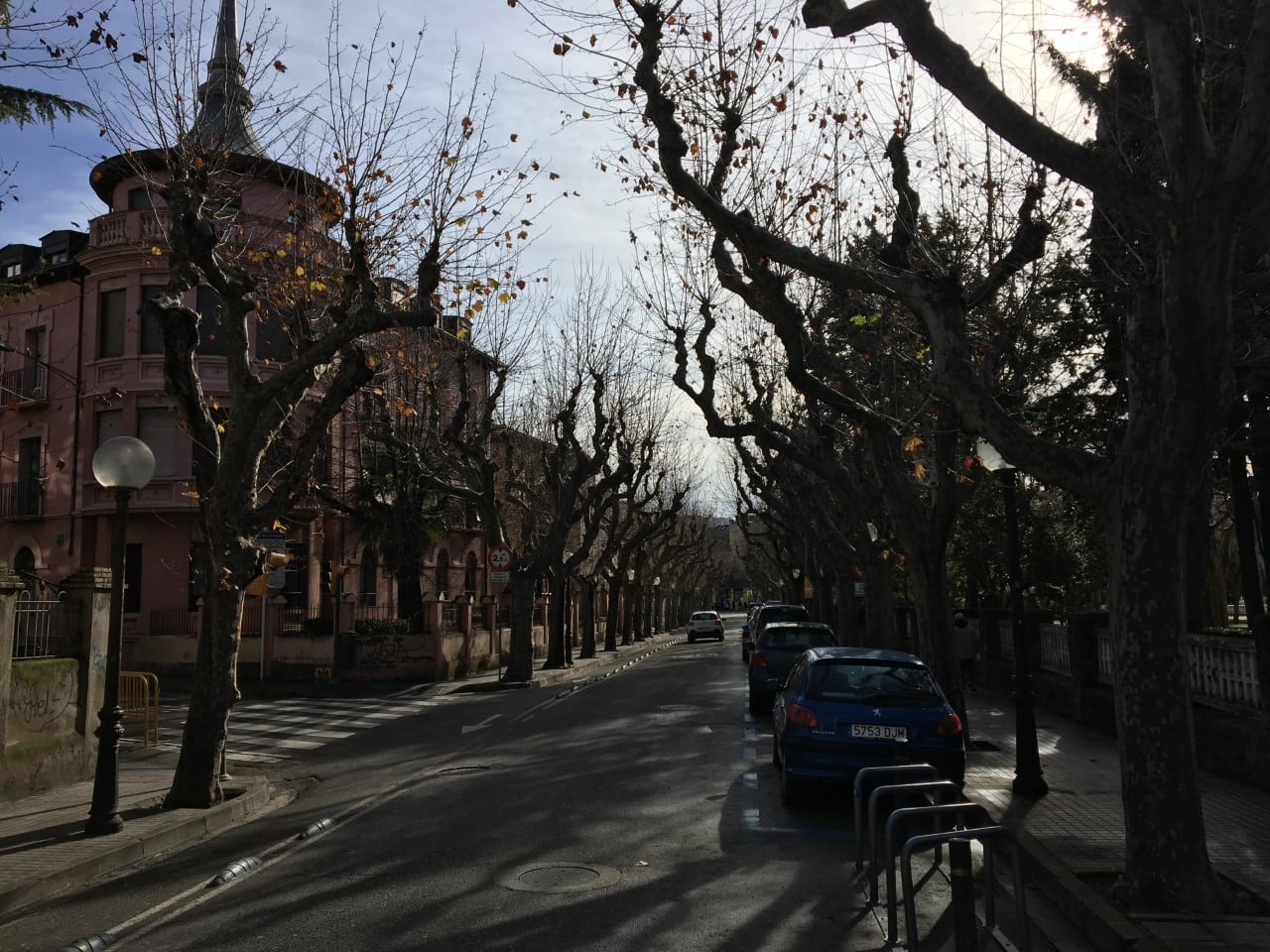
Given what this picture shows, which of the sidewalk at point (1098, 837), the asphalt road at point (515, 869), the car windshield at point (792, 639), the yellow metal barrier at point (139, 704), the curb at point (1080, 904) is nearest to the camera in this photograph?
the curb at point (1080, 904)

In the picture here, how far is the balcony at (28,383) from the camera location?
30.6 m

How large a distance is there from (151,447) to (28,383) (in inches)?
290

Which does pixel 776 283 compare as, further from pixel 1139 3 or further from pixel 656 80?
pixel 1139 3

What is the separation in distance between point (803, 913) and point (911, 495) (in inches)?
319

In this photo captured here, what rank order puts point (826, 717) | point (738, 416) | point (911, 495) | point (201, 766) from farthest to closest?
point (738, 416), point (911, 495), point (201, 766), point (826, 717)

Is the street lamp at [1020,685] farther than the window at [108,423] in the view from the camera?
No

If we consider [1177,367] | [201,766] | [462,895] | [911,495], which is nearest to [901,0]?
[1177,367]

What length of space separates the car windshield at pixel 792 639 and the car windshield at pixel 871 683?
7211 millimetres

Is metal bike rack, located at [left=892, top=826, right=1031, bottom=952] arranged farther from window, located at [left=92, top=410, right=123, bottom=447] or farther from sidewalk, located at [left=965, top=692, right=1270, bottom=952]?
window, located at [left=92, top=410, right=123, bottom=447]

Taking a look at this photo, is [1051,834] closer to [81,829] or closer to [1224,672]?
[1224,672]

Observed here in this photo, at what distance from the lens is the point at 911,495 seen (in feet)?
44.3

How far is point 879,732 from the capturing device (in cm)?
916

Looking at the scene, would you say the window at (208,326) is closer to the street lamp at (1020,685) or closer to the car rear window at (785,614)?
the car rear window at (785,614)

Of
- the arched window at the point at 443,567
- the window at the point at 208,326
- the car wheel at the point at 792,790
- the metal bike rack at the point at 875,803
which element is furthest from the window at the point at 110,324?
the metal bike rack at the point at 875,803
